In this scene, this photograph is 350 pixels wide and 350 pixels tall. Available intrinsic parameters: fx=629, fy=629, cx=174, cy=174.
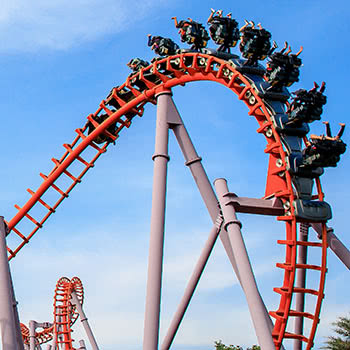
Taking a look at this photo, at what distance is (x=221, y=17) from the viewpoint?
10164 millimetres

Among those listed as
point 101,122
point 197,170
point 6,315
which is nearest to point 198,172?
point 197,170

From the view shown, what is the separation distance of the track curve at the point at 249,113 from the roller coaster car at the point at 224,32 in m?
0.34

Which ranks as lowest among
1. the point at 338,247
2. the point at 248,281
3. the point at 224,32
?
the point at 248,281

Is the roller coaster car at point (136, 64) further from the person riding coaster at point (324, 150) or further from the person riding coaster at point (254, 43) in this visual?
the person riding coaster at point (324, 150)

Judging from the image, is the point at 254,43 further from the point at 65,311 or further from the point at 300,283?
the point at 65,311

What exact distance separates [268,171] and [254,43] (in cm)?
197

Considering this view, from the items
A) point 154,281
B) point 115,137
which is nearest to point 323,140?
point 154,281

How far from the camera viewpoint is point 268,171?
29.5ft

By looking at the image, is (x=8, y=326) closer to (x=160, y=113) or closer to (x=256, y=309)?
(x=256, y=309)

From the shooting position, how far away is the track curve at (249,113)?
808 centimetres

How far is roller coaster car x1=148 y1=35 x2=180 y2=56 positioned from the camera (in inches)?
445

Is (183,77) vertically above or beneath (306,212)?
above

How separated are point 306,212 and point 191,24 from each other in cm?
415

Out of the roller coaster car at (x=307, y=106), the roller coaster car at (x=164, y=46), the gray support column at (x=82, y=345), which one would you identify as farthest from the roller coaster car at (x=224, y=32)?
the gray support column at (x=82, y=345)
